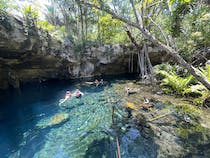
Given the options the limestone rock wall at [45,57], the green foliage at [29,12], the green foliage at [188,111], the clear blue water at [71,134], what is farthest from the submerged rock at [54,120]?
the green foliage at [29,12]

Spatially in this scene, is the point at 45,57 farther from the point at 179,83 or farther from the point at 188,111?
the point at 188,111

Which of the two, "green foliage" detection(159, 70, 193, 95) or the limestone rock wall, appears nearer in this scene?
the limestone rock wall

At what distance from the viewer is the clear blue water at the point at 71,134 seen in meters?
4.17

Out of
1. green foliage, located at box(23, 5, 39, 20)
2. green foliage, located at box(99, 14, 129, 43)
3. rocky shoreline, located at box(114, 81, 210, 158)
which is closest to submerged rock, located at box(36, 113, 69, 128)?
rocky shoreline, located at box(114, 81, 210, 158)

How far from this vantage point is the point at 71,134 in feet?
16.6

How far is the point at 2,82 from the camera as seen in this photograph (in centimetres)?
1273

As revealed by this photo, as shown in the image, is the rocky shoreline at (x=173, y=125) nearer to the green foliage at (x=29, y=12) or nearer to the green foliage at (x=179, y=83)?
the green foliage at (x=179, y=83)

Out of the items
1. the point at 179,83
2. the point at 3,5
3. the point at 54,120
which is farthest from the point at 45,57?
the point at 179,83

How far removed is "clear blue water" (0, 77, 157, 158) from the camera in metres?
4.17

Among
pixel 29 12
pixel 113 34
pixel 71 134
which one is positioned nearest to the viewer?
pixel 71 134

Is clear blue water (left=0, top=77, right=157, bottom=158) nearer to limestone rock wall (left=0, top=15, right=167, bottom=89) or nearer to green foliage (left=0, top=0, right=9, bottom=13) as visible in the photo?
limestone rock wall (left=0, top=15, right=167, bottom=89)

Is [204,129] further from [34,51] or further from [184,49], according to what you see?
[34,51]

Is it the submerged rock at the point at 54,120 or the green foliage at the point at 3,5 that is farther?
the green foliage at the point at 3,5

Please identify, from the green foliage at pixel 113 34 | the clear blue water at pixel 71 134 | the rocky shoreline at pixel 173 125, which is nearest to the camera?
the rocky shoreline at pixel 173 125
